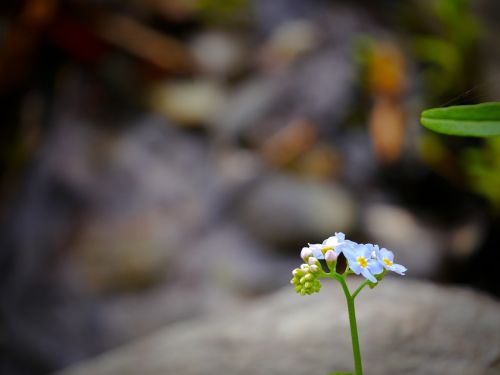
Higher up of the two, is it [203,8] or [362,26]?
[203,8]

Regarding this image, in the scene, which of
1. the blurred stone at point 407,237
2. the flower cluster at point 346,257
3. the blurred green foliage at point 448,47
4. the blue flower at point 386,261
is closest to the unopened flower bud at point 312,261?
the flower cluster at point 346,257

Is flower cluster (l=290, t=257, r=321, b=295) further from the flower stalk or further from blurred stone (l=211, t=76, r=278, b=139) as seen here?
blurred stone (l=211, t=76, r=278, b=139)

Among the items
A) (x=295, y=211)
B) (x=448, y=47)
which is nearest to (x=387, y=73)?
(x=448, y=47)

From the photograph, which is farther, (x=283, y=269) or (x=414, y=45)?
(x=414, y=45)

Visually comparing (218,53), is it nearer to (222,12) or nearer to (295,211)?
(222,12)

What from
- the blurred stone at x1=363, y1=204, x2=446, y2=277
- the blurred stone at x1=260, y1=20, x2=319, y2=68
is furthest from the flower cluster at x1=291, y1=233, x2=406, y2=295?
the blurred stone at x1=260, y1=20, x2=319, y2=68

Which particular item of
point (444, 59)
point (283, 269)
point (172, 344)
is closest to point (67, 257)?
point (283, 269)

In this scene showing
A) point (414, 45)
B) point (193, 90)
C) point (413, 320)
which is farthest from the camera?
point (193, 90)

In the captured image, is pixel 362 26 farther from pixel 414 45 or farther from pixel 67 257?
pixel 67 257
